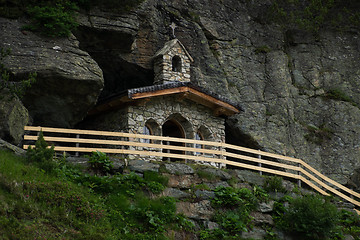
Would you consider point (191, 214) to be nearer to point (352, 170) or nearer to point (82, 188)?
point (82, 188)

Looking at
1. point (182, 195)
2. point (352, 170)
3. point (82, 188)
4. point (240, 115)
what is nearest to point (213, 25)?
point (240, 115)

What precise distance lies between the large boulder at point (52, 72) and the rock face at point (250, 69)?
61 millimetres

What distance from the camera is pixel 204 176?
20.4 meters

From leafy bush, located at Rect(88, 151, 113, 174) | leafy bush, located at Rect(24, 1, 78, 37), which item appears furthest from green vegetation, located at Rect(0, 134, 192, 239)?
leafy bush, located at Rect(24, 1, 78, 37)

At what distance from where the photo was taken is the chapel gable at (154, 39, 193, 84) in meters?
26.0

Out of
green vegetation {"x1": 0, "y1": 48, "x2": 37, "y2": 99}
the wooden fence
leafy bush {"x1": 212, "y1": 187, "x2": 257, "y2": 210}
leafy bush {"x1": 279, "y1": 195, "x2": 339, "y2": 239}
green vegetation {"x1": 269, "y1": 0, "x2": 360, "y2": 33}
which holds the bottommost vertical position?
leafy bush {"x1": 279, "y1": 195, "x2": 339, "y2": 239}

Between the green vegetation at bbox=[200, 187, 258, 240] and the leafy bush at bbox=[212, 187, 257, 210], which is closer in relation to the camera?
the green vegetation at bbox=[200, 187, 258, 240]

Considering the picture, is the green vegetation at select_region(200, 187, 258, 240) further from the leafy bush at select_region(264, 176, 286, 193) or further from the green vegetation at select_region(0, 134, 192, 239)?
the leafy bush at select_region(264, 176, 286, 193)

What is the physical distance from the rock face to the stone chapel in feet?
3.78

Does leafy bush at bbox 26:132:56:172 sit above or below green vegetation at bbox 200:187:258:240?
above

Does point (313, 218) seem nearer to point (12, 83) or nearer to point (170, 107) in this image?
point (170, 107)

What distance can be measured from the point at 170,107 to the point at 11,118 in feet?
27.3

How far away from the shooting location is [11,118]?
18.2m

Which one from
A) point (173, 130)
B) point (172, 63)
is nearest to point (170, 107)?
point (173, 130)
